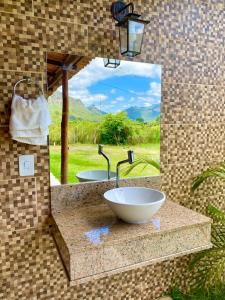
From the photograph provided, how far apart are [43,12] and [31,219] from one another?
137 centimetres

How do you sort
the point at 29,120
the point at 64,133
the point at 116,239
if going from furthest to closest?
the point at 64,133, the point at 29,120, the point at 116,239

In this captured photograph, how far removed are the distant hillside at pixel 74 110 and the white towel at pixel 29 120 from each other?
0.53 ft

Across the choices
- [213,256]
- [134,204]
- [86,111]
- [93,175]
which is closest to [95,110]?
[86,111]

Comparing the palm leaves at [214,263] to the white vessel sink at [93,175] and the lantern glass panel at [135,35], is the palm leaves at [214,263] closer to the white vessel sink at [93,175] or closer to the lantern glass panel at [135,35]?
the white vessel sink at [93,175]

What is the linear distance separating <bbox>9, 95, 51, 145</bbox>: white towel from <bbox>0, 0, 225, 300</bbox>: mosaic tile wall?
0.11 m

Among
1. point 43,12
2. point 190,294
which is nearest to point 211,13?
point 43,12

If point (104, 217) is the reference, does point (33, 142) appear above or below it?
above

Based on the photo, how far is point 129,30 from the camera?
5.39ft

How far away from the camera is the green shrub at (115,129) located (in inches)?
75.8

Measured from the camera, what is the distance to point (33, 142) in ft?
5.07

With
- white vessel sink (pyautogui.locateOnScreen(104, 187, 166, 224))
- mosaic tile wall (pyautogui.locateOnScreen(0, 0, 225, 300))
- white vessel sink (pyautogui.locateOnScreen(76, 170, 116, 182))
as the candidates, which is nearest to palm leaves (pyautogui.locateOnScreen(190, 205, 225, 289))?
mosaic tile wall (pyautogui.locateOnScreen(0, 0, 225, 300))

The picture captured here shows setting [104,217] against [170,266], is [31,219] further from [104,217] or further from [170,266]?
[170,266]

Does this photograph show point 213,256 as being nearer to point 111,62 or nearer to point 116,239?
point 116,239

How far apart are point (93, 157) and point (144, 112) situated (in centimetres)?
57
